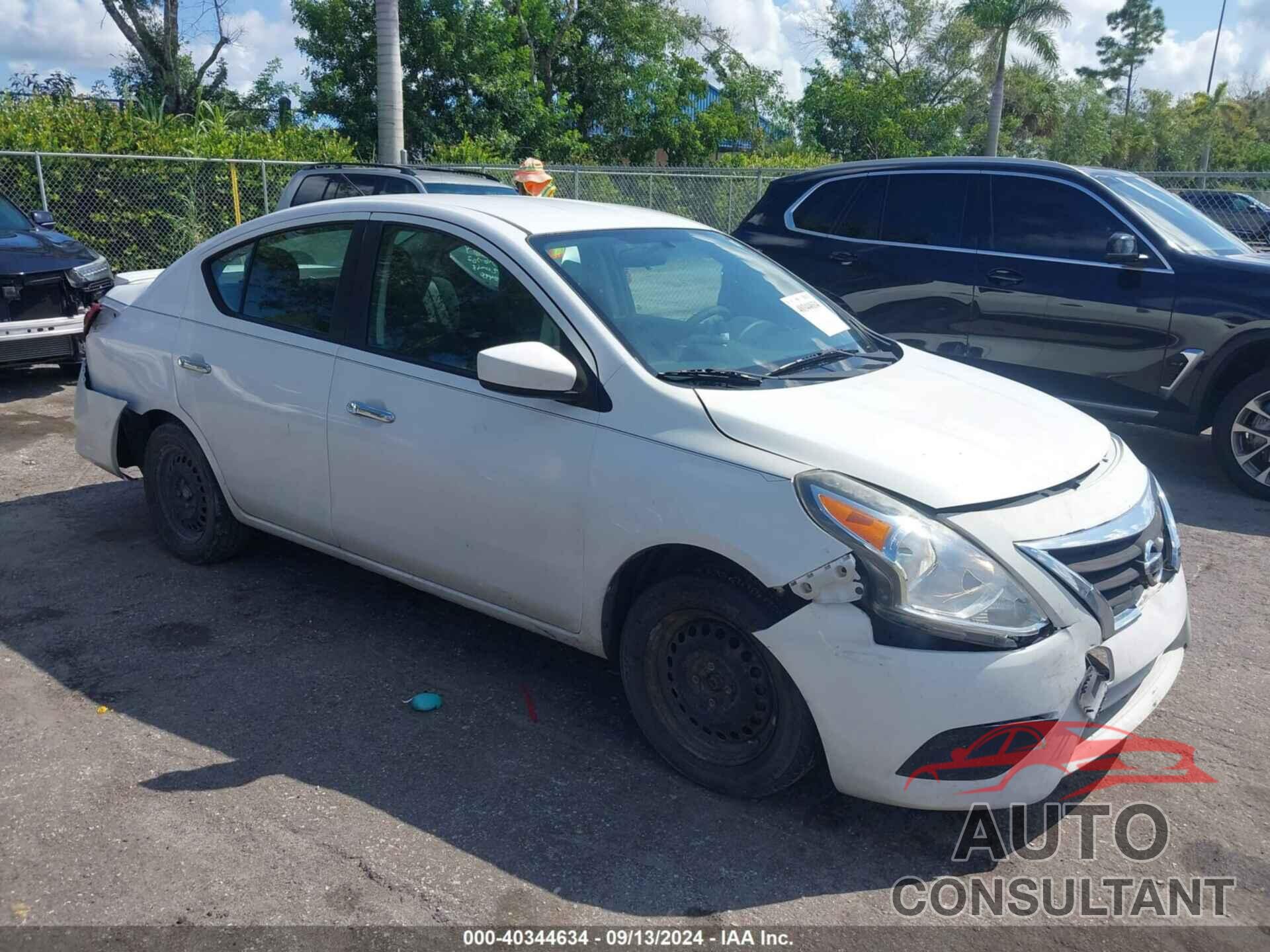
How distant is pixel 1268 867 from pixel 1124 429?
19.9 ft

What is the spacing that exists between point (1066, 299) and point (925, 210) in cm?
123

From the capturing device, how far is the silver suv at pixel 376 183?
404 inches

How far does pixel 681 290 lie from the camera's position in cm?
416

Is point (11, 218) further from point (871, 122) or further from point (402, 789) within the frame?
point (871, 122)

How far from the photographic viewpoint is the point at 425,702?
3926mm

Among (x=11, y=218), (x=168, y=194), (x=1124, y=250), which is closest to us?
(x=1124, y=250)

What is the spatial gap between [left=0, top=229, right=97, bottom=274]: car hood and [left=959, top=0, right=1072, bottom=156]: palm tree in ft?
98.4

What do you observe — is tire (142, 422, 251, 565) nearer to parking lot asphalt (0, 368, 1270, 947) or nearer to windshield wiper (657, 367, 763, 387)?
parking lot asphalt (0, 368, 1270, 947)

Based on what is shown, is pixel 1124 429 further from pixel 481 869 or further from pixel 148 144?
pixel 148 144

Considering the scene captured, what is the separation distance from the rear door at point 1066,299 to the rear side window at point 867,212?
30.0 inches

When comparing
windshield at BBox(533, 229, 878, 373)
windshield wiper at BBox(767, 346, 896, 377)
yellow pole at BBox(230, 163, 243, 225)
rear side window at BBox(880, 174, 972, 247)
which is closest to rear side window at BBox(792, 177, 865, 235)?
rear side window at BBox(880, 174, 972, 247)

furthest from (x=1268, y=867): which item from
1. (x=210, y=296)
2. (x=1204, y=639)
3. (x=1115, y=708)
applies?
(x=210, y=296)

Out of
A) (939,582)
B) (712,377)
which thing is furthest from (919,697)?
(712,377)

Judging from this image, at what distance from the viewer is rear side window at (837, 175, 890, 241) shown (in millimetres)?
7953
